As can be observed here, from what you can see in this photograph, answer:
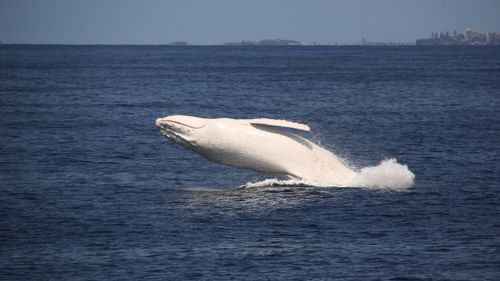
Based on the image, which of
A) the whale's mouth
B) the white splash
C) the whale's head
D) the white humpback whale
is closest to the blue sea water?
the white splash

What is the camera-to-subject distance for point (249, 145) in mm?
38938

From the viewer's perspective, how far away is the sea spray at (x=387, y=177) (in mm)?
40594

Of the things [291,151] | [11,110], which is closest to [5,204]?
[291,151]

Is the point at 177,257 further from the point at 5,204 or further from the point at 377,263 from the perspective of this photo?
the point at 5,204

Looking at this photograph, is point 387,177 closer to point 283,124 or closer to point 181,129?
point 283,124

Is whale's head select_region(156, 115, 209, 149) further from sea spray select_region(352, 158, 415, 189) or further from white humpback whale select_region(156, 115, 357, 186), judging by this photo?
sea spray select_region(352, 158, 415, 189)

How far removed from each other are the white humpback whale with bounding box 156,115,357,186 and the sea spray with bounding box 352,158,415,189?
214cm

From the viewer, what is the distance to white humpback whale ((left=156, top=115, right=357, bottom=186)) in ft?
128

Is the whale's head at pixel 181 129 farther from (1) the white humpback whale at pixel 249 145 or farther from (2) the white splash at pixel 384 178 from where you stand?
(2) the white splash at pixel 384 178

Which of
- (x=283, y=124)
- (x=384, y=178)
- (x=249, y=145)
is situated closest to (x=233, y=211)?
(x=249, y=145)

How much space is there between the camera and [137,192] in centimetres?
4141

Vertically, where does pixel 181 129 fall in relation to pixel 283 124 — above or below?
below

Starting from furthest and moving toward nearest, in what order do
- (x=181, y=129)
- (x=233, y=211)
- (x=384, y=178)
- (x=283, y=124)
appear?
(x=384, y=178) → (x=181, y=129) → (x=283, y=124) → (x=233, y=211)

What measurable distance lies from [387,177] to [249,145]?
5.96 meters
